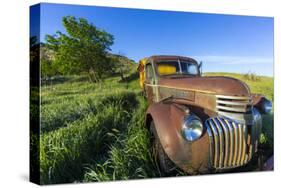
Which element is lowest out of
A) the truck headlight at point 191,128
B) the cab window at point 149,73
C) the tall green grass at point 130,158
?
the tall green grass at point 130,158

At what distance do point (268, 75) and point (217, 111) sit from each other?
1924 millimetres

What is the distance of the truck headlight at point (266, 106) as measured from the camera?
29.5ft

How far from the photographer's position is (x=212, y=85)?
313 inches

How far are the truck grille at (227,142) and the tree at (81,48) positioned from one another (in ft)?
6.10

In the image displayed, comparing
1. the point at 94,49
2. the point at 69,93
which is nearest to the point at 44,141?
the point at 69,93

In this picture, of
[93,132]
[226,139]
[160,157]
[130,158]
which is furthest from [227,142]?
[93,132]

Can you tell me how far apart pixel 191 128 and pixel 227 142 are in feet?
1.96

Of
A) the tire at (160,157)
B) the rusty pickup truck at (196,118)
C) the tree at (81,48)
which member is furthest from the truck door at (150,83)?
the tree at (81,48)

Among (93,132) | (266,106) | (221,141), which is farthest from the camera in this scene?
(266,106)

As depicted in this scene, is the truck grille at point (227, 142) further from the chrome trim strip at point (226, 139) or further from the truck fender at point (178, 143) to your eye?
the truck fender at point (178, 143)

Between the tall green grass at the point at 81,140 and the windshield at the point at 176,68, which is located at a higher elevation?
the windshield at the point at 176,68

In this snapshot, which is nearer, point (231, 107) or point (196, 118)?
point (196, 118)

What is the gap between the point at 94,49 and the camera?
27.0 ft

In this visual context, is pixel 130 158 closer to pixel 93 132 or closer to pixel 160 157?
pixel 160 157
